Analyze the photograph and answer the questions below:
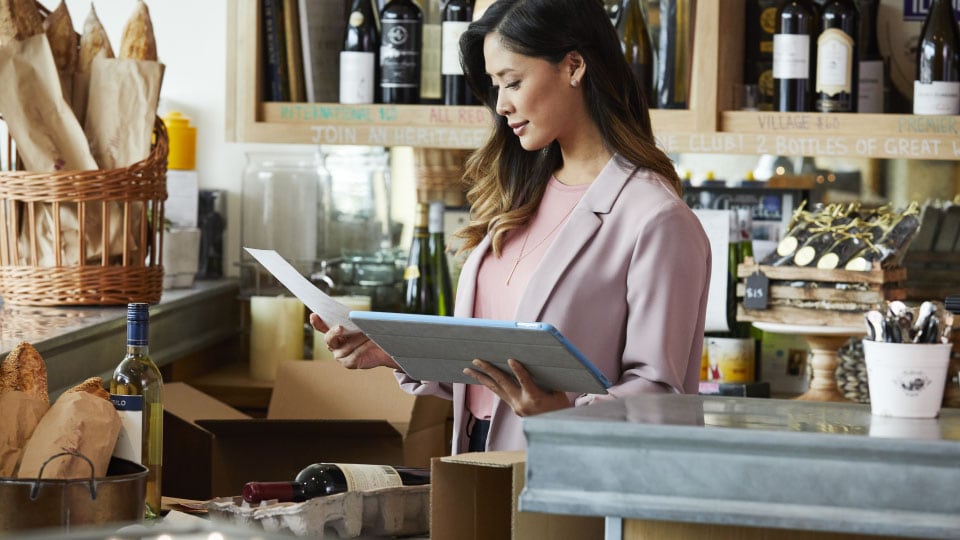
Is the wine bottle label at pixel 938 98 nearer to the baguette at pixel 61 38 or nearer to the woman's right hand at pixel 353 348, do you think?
the woman's right hand at pixel 353 348

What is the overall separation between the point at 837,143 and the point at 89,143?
4.42ft

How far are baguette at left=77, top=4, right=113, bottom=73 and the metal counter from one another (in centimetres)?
148

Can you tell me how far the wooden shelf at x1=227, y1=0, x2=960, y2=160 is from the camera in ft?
7.93

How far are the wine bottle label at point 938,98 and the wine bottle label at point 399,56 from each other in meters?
0.98

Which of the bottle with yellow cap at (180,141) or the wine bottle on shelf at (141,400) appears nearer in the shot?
the wine bottle on shelf at (141,400)

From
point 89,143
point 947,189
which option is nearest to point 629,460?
point 89,143

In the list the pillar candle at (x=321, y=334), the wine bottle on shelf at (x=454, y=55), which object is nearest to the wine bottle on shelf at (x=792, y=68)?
the wine bottle on shelf at (x=454, y=55)

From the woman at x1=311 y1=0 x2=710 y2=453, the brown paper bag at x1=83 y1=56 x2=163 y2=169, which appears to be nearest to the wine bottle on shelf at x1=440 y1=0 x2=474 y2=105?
the brown paper bag at x1=83 y1=56 x2=163 y2=169

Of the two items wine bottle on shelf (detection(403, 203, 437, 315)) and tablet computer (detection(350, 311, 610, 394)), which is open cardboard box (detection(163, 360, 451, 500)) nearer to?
tablet computer (detection(350, 311, 610, 394))

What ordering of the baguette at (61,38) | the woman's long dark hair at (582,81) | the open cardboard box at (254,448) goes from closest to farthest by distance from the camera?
the woman's long dark hair at (582,81), the open cardboard box at (254,448), the baguette at (61,38)

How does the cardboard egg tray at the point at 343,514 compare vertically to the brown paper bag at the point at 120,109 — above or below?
below

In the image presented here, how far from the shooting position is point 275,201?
307 cm

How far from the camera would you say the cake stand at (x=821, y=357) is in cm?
251

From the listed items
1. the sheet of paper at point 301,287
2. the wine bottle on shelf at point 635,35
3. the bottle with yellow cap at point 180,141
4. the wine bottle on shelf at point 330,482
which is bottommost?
the wine bottle on shelf at point 330,482
